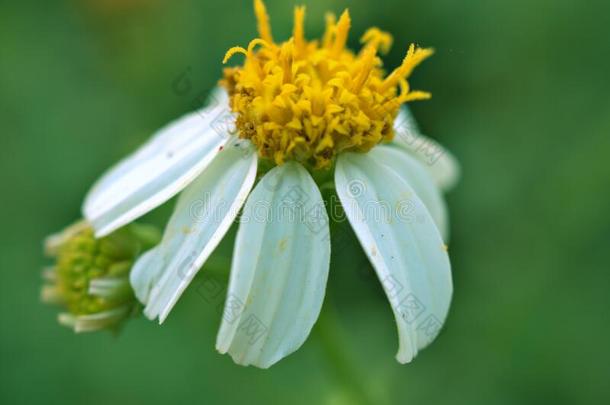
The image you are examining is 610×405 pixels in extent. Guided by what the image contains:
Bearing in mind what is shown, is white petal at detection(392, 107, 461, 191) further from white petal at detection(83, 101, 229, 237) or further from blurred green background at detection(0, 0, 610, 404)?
white petal at detection(83, 101, 229, 237)

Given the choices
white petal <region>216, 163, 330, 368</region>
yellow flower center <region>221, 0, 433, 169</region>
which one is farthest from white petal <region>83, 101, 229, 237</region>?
white petal <region>216, 163, 330, 368</region>

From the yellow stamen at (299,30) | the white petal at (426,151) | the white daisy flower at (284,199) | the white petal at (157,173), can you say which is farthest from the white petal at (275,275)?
the white petal at (426,151)

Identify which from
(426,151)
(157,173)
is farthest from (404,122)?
(157,173)

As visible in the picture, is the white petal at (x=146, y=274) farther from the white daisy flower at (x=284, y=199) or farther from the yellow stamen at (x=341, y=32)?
the yellow stamen at (x=341, y=32)

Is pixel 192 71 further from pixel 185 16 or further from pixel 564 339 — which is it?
pixel 564 339

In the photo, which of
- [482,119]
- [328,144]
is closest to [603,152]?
[482,119]
